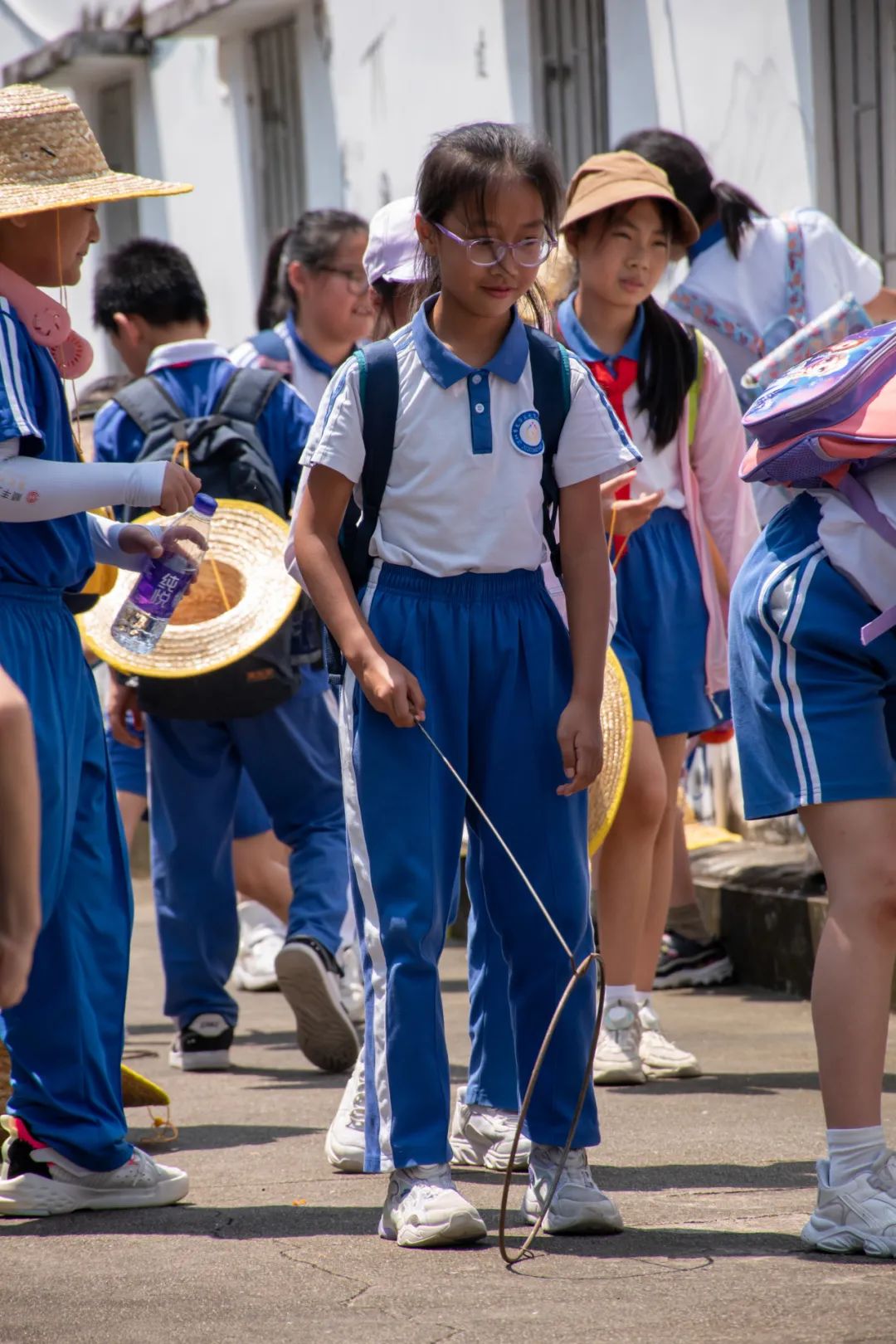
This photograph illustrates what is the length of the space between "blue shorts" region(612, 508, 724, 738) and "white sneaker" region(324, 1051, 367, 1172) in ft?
A: 4.47

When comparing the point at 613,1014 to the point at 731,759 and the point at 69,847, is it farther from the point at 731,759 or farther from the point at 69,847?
the point at 731,759

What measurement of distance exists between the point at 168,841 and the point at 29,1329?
103 inches

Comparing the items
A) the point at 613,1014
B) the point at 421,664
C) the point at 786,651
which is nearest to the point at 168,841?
the point at 613,1014

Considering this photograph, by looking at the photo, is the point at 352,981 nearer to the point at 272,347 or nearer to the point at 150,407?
the point at 150,407

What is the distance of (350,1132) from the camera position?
13.9 ft

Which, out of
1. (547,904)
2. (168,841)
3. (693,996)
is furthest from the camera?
(693,996)

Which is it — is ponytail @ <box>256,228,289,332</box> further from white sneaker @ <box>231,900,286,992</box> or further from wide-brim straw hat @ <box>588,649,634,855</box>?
wide-brim straw hat @ <box>588,649,634,855</box>

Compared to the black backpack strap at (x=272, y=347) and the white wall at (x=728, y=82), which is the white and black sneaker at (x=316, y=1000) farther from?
the white wall at (x=728, y=82)

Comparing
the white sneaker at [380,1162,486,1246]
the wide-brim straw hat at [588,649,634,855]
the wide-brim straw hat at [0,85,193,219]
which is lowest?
the white sneaker at [380,1162,486,1246]

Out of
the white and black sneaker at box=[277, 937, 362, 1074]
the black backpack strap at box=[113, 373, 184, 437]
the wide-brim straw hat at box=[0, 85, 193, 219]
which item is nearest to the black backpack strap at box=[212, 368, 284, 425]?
the black backpack strap at box=[113, 373, 184, 437]

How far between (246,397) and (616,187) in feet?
3.90

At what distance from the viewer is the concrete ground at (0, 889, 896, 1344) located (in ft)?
10.0

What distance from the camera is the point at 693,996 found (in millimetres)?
6605

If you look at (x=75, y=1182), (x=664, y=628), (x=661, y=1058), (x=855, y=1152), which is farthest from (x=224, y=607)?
(x=855, y=1152)
